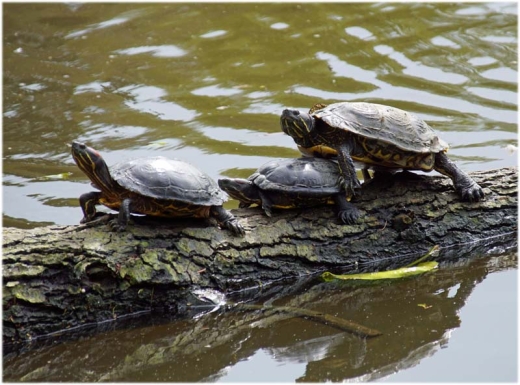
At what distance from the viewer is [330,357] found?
4000 millimetres

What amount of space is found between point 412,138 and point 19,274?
2.75 metres

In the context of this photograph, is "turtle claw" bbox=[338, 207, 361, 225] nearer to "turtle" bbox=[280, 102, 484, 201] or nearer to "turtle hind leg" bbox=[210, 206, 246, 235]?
"turtle" bbox=[280, 102, 484, 201]

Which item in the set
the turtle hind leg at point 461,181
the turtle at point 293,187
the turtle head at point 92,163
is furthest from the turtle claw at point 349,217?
the turtle head at point 92,163

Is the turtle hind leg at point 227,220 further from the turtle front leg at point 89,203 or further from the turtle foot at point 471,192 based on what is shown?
the turtle foot at point 471,192

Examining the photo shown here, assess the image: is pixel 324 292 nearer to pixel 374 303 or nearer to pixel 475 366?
pixel 374 303

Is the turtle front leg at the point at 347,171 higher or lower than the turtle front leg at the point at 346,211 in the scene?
higher

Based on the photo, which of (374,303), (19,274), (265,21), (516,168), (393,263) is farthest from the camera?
(265,21)

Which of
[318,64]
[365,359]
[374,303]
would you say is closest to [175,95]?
[318,64]

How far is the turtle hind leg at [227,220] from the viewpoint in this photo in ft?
15.7

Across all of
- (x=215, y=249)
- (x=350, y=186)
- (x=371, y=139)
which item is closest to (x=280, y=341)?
(x=215, y=249)

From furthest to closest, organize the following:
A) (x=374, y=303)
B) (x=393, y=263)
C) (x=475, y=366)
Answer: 1. (x=393, y=263)
2. (x=374, y=303)
3. (x=475, y=366)

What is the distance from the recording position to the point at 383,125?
515 centimetres

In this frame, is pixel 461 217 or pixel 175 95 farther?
pixel 175 95

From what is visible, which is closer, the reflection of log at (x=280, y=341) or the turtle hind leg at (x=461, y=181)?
the reflection of log at (x=280, y=341)
